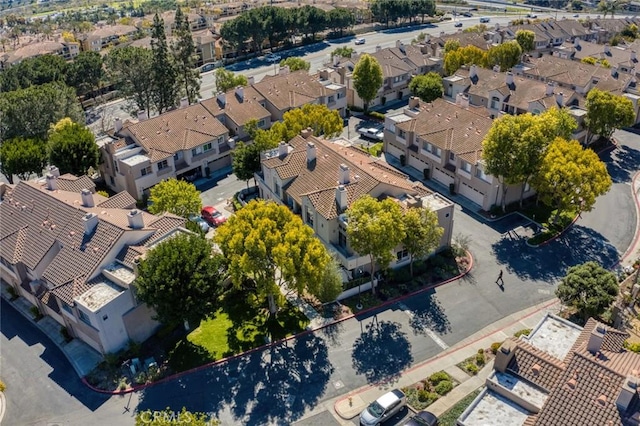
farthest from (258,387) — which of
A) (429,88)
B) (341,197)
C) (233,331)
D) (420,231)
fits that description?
(429,88)

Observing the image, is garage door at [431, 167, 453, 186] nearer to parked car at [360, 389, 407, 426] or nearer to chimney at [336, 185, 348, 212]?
chimney at [336, 185, 348, 212]

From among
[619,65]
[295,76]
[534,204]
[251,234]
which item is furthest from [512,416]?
[619,65]

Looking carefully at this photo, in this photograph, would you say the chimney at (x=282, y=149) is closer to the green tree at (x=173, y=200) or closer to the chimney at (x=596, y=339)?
the green tree at (x=173, y=200)

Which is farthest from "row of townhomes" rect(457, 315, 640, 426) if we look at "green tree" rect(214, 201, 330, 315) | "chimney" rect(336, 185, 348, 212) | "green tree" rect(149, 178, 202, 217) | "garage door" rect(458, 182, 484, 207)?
"green tree" rect(149, 178, 202, 217)

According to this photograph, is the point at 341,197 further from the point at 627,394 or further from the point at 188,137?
the point at 188,137

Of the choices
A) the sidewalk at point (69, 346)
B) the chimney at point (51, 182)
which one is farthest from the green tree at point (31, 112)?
the sidewalk at point (69, 346)
